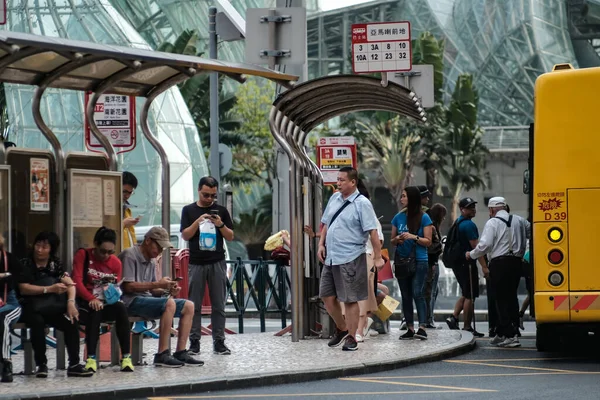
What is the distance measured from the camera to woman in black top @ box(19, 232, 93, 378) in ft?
38.4

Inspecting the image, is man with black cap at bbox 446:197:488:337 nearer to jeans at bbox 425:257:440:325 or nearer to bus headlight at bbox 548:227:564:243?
jeans at bbox 425:257:440:325

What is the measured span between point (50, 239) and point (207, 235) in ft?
8.11

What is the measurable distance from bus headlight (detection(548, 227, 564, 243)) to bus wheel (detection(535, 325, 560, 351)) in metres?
1.47

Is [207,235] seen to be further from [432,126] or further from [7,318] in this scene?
[432,126]

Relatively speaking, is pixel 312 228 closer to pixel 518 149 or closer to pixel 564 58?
pixel 518 149

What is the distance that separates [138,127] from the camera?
50812mm

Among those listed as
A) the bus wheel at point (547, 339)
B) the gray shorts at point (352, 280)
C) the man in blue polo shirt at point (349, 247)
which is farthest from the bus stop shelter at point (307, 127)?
the bus wheel at point (547, 339)

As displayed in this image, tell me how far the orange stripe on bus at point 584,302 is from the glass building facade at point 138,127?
36.4 metres

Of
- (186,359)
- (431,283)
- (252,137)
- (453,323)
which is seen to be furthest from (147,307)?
(252,137)

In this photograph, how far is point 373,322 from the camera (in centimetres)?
1770

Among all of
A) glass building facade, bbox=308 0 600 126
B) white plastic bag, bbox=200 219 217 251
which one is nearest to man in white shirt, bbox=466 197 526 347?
white plastic bag, bbox=200 219 217 251

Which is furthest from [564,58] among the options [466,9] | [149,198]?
[149,198]

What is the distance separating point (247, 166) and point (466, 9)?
3120 cm

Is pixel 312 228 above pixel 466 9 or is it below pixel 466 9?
below
